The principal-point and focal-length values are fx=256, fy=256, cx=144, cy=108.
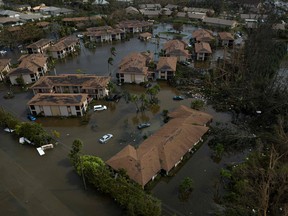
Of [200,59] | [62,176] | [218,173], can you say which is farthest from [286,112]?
[62,176]

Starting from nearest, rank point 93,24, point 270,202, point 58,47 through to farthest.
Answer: point 270,202 < point 58,47 < point 93,24

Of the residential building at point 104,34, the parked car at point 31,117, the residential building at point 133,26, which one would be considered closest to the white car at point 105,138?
the parked car at point 31,117

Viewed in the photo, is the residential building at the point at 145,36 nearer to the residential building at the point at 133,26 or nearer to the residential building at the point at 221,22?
the residential building at the point at 133,26

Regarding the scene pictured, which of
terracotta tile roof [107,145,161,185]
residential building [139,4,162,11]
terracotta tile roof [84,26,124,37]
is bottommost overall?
terracotta tile roof [107,145,161,185]

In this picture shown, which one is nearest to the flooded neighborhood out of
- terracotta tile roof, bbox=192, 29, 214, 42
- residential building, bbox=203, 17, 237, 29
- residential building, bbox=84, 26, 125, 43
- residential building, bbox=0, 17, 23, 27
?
terracotta tile roof, bbox=192, 29, 214, 42

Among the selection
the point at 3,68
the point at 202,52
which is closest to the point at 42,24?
the point at 3,68

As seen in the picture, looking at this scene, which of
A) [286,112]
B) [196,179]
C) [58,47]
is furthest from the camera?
[58,47]

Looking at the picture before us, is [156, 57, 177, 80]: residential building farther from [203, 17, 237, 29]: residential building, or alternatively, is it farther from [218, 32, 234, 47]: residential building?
[203, 17, 237, 29]: residential building

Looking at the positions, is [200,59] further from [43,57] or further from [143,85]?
[43,57]
